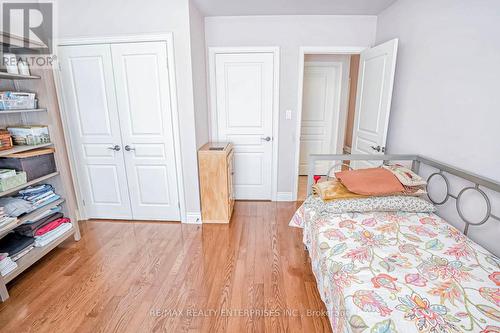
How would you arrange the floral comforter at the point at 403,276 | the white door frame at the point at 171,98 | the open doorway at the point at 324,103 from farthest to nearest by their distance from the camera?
Answer: the open doorway at the point at 324,103
the white door frame at the point at 171,98
the floral comforter at the point at 403,276

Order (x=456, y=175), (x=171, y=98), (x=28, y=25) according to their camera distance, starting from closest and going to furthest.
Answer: (x=456, y=175), (x=28, y=25), (x=171, y=98)

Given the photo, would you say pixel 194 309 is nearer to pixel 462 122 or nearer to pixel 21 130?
pixel 21 130

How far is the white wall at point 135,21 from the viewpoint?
2.34 metres

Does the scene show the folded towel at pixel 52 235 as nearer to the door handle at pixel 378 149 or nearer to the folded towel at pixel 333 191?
the folded towel at pixel 333 191

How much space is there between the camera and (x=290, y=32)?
9.54 ft

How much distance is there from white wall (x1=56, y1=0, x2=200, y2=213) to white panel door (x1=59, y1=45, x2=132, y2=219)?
0.65 ft

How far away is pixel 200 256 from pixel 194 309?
0.60 m

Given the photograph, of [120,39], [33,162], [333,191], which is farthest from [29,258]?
[333,191]

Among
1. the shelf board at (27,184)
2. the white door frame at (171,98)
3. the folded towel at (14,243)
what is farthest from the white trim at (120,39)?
the folded towel at (14,243)

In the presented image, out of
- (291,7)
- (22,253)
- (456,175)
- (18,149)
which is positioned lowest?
(22,253)

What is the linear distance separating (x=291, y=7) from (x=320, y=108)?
1.85 m

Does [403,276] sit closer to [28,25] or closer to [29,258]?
[29,258]

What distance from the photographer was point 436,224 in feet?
5.25

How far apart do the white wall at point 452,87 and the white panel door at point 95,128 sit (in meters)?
3.00
